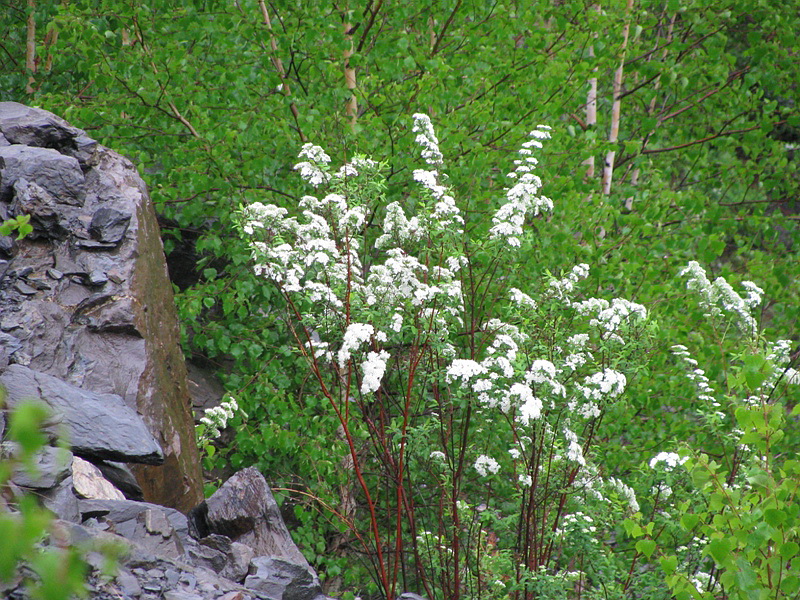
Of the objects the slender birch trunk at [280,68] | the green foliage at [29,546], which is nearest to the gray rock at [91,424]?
the green foliage at [29,546]

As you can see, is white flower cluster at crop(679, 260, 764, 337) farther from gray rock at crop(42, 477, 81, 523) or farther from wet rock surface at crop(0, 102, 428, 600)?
gray rock at crop(42, 477, 81, 523)

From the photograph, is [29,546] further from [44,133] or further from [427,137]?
[44,133]

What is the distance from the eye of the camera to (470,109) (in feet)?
22.3

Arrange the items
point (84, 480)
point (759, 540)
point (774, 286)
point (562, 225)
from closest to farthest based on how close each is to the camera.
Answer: point (759, 540), point (84, 480), point (562, 225), point (774, 286)

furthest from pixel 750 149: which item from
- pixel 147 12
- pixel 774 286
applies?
pixel 147 12

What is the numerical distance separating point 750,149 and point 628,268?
12.4ft

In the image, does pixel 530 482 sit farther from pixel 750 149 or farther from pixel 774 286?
pixel 750 149

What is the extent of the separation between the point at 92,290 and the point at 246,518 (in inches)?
67.1

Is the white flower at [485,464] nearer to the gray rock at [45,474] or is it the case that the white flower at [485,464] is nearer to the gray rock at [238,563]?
the gray rock at [238,563]

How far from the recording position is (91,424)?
3959mm

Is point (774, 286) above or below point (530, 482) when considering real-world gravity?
above

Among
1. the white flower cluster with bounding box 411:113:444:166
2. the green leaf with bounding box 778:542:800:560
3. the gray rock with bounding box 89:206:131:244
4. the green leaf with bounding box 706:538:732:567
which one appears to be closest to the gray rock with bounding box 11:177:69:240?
the gray rock with bounding box 89:206:131:244

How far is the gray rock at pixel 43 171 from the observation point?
4.93 meters

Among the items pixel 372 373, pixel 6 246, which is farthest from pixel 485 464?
pixel 6 246
